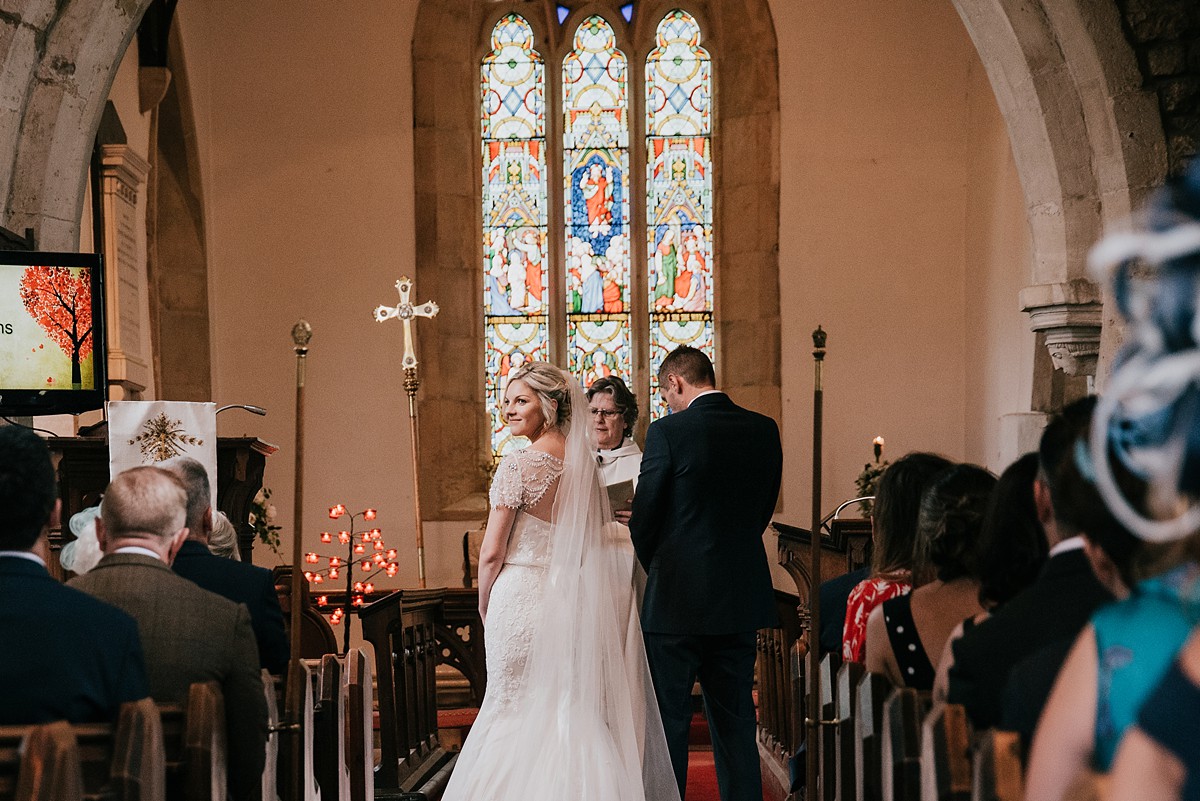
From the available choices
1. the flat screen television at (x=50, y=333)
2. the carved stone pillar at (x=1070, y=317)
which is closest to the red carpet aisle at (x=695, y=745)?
the carved stone pillar at (x=1070, y=317)

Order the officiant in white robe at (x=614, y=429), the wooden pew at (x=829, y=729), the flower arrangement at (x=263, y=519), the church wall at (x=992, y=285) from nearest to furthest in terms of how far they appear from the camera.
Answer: the wooden pew at (x=829, y=729)
the officiant in white robe at (x=614, y=429)
the flower arrangement at (x=263, y=519)
the church wall at (x=992, y=285)

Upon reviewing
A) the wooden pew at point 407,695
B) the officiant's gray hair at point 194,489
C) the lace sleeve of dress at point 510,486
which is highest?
the officiant's gray hair at point 194,489

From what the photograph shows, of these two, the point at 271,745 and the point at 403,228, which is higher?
the point at 403,228

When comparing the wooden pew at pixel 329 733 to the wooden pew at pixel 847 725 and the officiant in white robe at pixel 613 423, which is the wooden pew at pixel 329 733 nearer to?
the wooden pew at pixel 847 725

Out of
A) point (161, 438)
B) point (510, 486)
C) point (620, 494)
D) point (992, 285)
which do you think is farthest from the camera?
point (992, 285)

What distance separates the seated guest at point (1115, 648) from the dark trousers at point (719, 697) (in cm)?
324

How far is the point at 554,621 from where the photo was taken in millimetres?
4582

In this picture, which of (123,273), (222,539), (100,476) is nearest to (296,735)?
(222,539)

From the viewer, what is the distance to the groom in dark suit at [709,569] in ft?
14.7

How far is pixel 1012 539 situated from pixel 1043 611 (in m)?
0.38

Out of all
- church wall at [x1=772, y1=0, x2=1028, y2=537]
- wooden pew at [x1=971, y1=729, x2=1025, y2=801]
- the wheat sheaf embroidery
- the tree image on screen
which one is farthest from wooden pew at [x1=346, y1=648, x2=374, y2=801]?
church wall at [x1=772, y1=0, x2=1028, y2=537]

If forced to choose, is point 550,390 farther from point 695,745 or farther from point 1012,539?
point 695,745

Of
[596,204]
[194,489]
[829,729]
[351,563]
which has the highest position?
[596,204]

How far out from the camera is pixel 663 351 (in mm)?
10398
